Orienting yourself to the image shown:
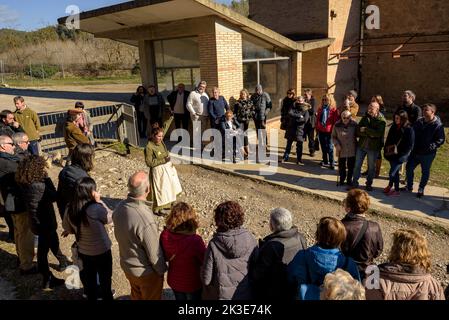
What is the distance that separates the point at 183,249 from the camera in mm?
Answer: 3127

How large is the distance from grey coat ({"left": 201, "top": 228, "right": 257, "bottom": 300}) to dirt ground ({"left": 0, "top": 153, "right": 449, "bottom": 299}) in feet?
4.82

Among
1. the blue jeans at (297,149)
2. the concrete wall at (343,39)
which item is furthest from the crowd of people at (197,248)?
the concrete wall at (343,39)

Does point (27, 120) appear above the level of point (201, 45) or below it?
below

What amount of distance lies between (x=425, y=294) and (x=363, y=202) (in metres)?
0.97

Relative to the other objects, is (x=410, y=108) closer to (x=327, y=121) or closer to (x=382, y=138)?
(x=382, y=138)

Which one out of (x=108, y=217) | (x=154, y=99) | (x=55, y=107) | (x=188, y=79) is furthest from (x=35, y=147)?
(x=55, y=107)

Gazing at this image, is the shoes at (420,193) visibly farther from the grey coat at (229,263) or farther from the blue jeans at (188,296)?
the blue jeans at (188,296)

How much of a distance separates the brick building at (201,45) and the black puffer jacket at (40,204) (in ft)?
18.0

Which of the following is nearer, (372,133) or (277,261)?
(277,261)

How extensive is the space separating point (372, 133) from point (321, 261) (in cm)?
444

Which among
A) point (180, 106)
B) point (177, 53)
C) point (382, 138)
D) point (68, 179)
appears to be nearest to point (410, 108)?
point (382, 138)

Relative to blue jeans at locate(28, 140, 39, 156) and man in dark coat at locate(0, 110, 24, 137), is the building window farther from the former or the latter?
man in dark coat at locate(0, 110, 24, 137)

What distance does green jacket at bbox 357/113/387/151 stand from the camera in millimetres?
6480
